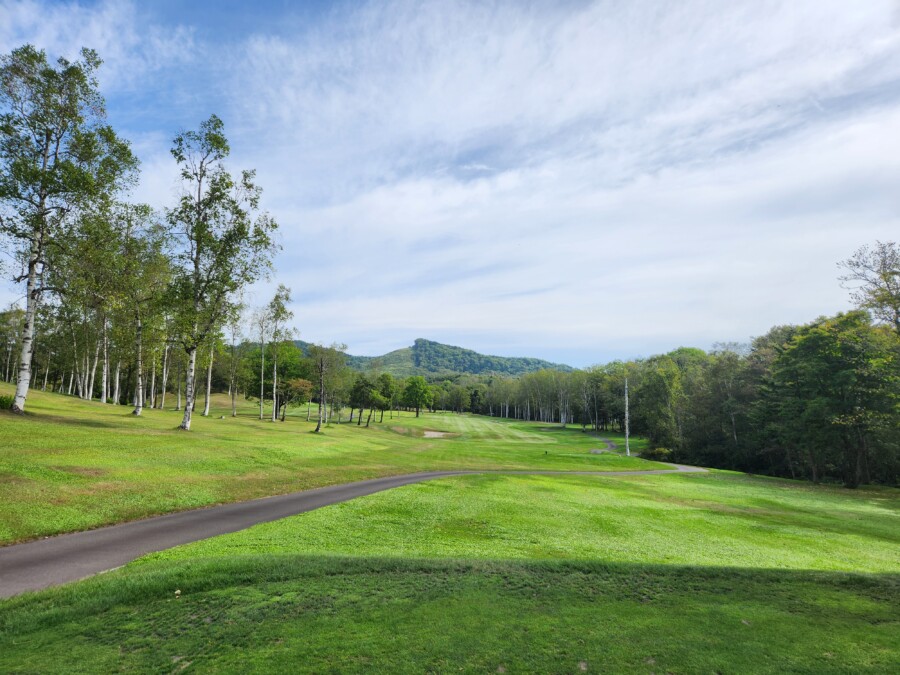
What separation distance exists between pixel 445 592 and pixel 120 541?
1042 cm

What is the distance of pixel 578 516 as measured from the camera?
64.1 ft

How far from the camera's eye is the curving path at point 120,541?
9.53 meters

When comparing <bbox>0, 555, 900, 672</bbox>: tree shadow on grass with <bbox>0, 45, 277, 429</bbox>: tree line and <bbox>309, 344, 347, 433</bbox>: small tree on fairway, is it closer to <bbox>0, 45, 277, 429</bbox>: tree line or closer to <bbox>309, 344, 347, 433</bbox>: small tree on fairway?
<bbox>0, 45, 277, 429</bbox>: tree line

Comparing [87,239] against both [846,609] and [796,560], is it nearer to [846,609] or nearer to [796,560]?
[846,609]

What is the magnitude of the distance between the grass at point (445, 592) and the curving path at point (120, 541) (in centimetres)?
95

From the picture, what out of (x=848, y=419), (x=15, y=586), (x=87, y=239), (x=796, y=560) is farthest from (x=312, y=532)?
(x=848, y=419)

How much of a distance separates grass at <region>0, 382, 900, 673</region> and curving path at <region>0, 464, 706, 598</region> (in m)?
0.95

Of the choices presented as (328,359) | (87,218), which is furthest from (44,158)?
(328,359)

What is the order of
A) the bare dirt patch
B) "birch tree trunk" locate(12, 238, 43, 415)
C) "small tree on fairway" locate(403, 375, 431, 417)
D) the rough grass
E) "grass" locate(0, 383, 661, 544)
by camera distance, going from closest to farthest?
the rough grass → "grass" locate(0, 383, 661, 544) → the bare dirt patch → "birch tree trunk" locate(12, 238, 43, 415) → "small tree on fairway" locate(403, 375, 431, 417)

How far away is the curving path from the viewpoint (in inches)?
375

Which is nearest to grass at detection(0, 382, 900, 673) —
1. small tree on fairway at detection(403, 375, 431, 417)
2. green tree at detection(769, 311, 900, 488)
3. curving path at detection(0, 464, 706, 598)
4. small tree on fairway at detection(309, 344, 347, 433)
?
curving path at detection(0, 464, 706, 598)

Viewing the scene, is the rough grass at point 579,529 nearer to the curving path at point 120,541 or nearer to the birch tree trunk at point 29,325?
the curving path at point 120,541

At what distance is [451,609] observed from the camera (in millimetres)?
7164

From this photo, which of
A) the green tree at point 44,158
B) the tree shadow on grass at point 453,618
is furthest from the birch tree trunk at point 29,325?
the tree shadow on grass at point 453,618
